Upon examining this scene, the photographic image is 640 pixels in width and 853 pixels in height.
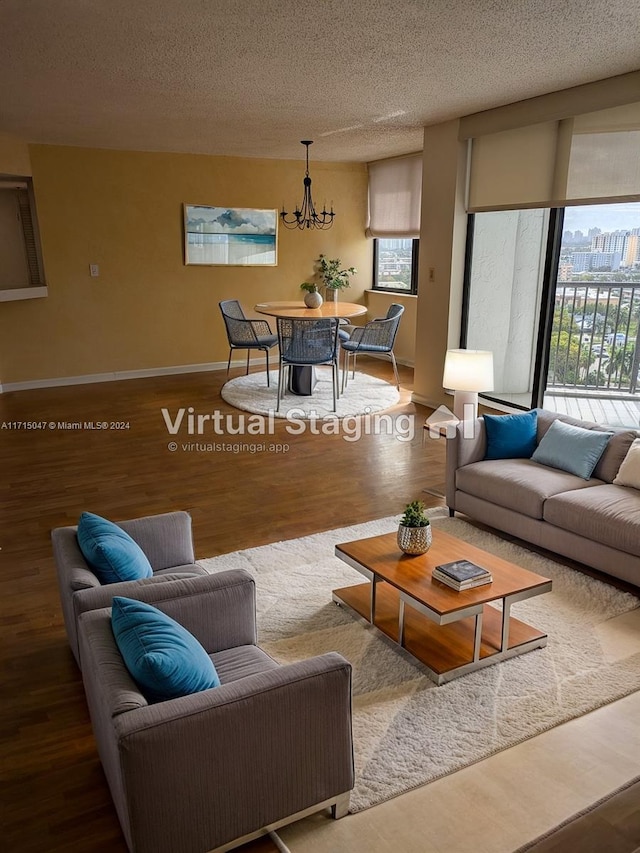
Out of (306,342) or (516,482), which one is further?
(306,342)

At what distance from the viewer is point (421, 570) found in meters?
2.91

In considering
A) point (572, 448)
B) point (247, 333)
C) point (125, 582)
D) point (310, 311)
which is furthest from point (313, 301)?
point (125, 582)

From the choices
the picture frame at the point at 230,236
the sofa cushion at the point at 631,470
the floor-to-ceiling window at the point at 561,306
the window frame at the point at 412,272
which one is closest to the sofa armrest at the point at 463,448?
the sofa cushion at the point at 631,470

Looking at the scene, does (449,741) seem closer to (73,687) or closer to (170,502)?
(73,687)

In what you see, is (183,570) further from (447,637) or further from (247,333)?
(247,333)

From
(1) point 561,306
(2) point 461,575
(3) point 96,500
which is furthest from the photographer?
(1) point 561,306

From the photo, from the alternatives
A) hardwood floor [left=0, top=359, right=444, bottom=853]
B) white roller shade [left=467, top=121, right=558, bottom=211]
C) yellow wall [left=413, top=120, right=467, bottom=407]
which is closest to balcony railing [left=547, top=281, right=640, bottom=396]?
white roller shade [left=467, top=121, right=558, bottom=211]

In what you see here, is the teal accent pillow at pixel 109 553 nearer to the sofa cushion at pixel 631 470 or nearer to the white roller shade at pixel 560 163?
the sofa cushion at pixel 631 470

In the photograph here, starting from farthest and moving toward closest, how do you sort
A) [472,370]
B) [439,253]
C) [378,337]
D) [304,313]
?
[378,337] < [304,313] < [439,253] < [472,370]

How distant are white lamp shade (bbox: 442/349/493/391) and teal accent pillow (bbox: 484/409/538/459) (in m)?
0.24

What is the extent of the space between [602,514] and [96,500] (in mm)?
3154

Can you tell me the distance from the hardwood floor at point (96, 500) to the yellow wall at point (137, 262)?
22.4 inches

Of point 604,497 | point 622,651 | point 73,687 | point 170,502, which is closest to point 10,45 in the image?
point 170,502

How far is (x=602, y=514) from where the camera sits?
3.33 metres
